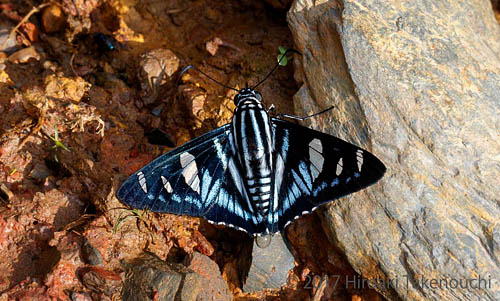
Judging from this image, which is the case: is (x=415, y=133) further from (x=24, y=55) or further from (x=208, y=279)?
(x=24, y=55)

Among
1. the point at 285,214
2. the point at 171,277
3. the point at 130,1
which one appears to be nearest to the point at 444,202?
the point at 285,214

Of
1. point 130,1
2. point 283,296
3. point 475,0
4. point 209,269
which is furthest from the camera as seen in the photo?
point 130,1

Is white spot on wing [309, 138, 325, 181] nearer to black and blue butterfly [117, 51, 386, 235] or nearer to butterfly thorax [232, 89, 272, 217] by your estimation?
black and blue butterfly [117, 51, 386, 235]

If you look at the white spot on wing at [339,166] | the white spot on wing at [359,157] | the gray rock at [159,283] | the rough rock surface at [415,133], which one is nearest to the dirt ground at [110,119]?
the gray rock at [159,283]

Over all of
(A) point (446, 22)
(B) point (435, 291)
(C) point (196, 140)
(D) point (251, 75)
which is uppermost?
(A) point (446, 22)

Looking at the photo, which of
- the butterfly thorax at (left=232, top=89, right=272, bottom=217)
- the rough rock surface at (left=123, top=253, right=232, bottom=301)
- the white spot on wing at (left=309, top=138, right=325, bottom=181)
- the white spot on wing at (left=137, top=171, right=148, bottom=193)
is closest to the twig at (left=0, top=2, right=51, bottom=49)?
the white spot on wing at (left=137, top=171, right=148, bottom=193)

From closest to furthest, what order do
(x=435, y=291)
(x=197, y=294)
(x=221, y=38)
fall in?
(x=435, y=291) < (x=197, y=294) < (x=221, y=38)

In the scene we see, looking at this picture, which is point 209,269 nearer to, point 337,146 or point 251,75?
point 337,146

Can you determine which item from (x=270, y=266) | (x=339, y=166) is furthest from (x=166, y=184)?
(x=339, y=166)

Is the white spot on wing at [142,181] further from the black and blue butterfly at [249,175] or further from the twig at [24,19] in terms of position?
the twig at [24,19]
